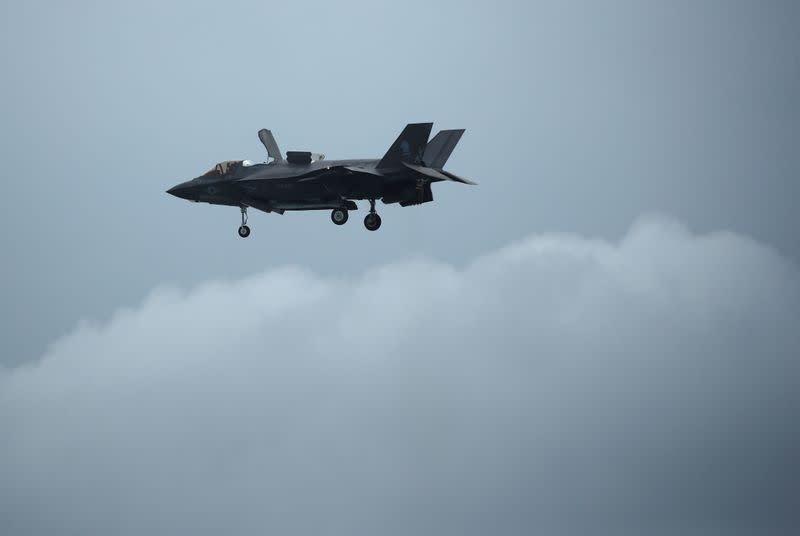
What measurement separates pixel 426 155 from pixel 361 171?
3884mm

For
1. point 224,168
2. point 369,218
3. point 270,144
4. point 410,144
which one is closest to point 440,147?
point 410,144

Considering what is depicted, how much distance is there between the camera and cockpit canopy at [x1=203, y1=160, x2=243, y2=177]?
75.7m

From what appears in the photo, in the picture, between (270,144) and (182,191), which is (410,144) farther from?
(182,191)

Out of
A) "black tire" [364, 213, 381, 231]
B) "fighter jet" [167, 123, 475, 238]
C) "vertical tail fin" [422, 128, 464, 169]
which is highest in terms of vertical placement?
"vertical tail fin" [422, 128, 464, 169]

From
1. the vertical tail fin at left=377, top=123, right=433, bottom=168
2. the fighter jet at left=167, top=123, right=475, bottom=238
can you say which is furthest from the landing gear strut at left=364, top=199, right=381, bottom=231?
the vertical tail fin at left=377, top=123, right=433, bottom=168

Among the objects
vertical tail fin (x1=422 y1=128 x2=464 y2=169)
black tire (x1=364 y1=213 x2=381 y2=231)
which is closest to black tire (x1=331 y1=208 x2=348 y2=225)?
black tire (x1=364 y1=213 x2=381 y2=231)

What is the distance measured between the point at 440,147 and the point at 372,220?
212 inches

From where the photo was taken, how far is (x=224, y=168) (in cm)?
7606

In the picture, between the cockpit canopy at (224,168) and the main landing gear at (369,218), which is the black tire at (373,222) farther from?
the cockpit canopy at (224,168)

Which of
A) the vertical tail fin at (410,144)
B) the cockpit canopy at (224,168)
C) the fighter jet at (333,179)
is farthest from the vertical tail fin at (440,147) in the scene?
the cockpit canopy at (224,168)

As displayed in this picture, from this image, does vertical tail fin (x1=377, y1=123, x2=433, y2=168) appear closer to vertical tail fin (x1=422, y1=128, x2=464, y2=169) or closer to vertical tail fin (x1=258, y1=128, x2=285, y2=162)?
vertical tail fin (x1=422, y1=128, x2=464, y2=169)

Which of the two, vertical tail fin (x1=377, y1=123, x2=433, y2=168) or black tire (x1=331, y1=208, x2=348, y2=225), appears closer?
vertical tail fin (x1=377, y1=123, x2=433, y2=168)

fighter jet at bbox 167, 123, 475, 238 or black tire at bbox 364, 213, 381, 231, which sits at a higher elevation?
fighter jet at bbox 167, 123, 475, 238

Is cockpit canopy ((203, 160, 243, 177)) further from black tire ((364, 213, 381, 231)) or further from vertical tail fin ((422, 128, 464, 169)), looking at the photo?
vertical tail fin ((422, 128, 464, 169))
